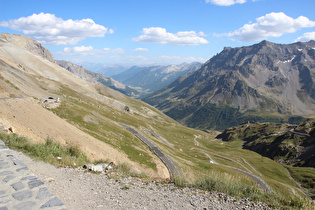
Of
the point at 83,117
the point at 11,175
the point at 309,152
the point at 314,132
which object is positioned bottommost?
the point at 309,152

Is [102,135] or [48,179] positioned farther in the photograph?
[102,135]

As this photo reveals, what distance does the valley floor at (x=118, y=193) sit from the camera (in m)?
12.0

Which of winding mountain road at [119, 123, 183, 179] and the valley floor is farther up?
the valley floor

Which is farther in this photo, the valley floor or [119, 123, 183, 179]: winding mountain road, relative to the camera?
[119, 123, 183, 179]: winding mountain road

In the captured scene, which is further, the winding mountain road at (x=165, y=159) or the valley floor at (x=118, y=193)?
the winding mountain road at (x=165, y=159)

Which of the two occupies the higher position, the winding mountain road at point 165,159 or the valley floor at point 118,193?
the valley floor at point 118,193

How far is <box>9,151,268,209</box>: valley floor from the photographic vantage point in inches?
472

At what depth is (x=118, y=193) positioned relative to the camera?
44.0 ft

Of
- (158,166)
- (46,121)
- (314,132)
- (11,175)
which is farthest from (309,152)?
(11,175)

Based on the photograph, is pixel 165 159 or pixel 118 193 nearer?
pixel 118 193

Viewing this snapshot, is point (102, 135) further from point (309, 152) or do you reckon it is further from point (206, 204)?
point (309, 152)

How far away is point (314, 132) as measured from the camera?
6821 inches

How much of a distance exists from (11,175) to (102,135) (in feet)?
141

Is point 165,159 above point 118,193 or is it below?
below
